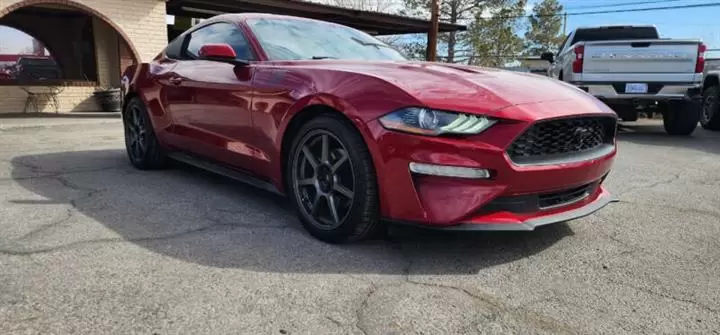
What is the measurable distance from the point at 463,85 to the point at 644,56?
673 centimetres

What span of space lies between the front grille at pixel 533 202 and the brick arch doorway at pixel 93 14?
11.9 meters

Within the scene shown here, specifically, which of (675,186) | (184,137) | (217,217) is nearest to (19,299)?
(217,217)

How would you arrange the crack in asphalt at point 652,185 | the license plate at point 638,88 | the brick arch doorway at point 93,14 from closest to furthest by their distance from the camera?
the crack in asphalt at point 652,185 → the license plate at point 638,88 → the brick arch doorway at point 93,14

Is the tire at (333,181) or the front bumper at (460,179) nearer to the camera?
the front bumper at (460,179)

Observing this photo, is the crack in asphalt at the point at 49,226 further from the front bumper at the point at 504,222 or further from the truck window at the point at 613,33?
the truck window at the point at 613,33

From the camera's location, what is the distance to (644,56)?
8.34 metres

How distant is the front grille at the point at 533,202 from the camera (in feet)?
9.04

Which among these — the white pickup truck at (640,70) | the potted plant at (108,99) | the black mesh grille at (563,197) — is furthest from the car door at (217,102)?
the potted plant at (108,99)

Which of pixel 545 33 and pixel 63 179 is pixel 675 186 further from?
pixel 545 33

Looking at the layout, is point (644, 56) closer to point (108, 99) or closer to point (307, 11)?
point (307, 11)

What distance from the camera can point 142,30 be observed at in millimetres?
13195

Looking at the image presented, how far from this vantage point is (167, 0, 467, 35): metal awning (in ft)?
45.7

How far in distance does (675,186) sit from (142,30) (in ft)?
39.6

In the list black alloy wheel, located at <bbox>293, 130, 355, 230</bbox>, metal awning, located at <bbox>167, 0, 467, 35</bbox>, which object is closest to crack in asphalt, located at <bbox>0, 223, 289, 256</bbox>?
black alloy wheel, located at <bbox>293, 130, 355, 230</bbox>
